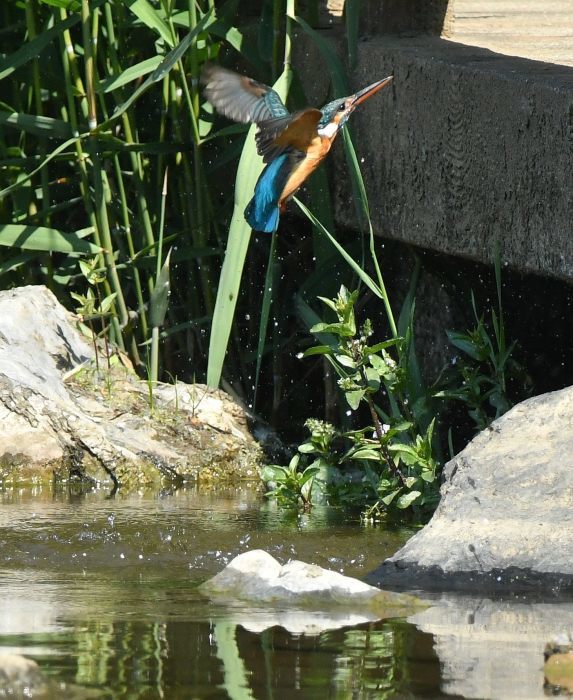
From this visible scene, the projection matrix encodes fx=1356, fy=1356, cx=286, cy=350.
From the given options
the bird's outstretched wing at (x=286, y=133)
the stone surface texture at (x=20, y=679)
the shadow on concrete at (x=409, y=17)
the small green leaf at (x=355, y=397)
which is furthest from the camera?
the shadow on concrete at (x=409, y=17)

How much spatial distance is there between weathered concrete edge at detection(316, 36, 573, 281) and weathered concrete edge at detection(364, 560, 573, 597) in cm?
106

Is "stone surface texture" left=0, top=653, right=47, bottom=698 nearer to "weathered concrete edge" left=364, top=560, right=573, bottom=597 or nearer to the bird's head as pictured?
"weathered concrete edge" left=364, top=560, right=573, bottom=597

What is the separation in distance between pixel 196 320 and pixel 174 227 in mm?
393

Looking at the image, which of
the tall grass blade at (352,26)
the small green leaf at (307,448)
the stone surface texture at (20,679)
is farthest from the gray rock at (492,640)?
the tall grass blade at (352,26)

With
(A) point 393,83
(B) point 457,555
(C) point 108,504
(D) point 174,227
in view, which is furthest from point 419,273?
(B) point 457,555

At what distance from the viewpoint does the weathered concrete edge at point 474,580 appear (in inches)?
110

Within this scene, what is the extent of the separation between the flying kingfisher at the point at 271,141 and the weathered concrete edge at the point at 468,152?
40 cm

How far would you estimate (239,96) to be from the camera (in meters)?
3.71

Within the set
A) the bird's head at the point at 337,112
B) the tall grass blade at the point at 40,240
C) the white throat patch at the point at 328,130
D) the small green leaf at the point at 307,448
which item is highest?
the bird's head at the point at 337,112

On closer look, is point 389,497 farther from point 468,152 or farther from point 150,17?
point 150,17

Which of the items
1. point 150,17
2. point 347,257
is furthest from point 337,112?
point 150,17

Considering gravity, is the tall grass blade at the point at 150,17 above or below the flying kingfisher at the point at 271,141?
above

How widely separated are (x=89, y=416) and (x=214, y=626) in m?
2.00

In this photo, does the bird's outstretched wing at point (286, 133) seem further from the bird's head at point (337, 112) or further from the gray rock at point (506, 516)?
the gray rock at point (506, 516)
